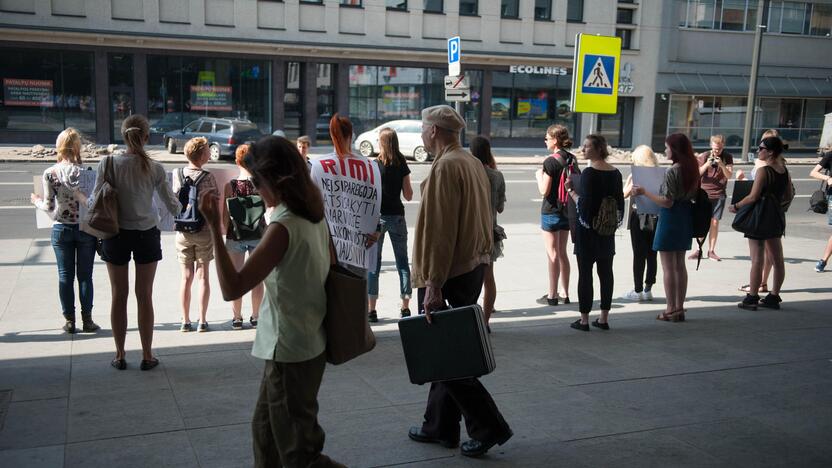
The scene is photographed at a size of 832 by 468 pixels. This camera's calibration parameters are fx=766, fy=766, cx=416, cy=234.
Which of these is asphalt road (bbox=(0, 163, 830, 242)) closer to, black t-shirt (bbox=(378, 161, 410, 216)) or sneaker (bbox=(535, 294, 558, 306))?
sneaker (bbox=(535, 294, 558, 306))

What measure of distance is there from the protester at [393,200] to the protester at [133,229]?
210 centimetres

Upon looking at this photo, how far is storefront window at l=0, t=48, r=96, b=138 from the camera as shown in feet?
99.7

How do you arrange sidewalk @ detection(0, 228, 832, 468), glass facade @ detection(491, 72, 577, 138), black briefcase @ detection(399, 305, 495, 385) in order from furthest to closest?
glass facade @ detection(491, 72, 577, 138) → sidewalk @ detection(0, 228, 832, 468) → black briefcase @ detection(399, 305, 495, 385)

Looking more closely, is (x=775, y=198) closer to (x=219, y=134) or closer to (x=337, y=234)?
(x=337, y=234)

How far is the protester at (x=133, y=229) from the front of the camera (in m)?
5.56

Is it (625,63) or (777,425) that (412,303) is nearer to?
(777,425)

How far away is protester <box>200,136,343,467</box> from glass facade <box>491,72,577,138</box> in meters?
35.2

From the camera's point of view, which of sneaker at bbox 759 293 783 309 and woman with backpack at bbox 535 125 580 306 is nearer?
woman with backpack at bbox 535 125 580 306

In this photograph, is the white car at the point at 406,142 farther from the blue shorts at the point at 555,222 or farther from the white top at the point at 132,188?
the white top at the point at 132,188

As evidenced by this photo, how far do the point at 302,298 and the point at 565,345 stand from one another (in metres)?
3.94

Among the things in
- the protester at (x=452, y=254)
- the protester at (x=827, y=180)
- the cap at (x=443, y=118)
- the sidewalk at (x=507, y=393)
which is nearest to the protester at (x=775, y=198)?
the sidewalk at (x=507, y=393)

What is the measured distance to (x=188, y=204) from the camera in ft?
21.7

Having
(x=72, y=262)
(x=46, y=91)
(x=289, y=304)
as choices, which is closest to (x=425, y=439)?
(x=289, y=304)

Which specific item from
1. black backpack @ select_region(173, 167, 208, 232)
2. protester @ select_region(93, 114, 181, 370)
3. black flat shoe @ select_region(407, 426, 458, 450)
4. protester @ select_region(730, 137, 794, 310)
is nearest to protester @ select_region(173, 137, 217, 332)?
black backpack @ select_region(173, 167, 208, 232)
